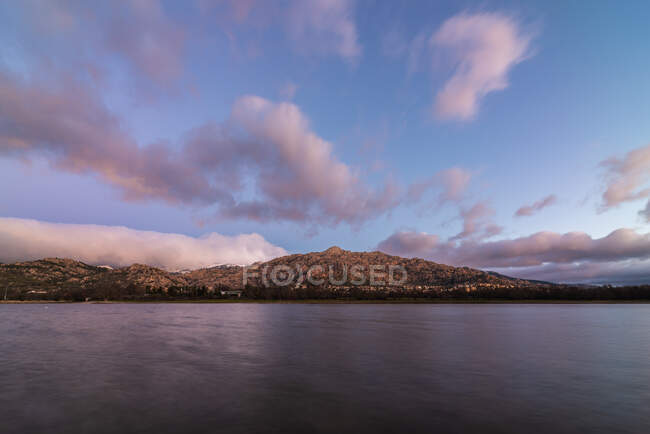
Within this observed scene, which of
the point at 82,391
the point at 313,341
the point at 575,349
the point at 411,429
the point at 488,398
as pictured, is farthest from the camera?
the point at 313,341

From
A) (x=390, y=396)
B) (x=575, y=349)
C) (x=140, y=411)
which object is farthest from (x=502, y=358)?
(x=140, y=411)

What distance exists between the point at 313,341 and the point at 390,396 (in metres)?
30.9

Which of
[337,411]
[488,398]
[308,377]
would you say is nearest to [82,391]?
[308,377]

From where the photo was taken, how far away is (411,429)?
17.3 metres

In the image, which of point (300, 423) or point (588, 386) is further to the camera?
point (588, 386)

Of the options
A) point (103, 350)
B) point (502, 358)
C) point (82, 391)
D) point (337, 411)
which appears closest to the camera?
point (337, 411)

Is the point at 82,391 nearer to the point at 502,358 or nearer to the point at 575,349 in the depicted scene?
the point at 502,358

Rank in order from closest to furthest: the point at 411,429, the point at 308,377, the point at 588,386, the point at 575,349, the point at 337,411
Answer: the point at 411,429
the point at 337,411
the point at 588,386
the point at 308,377
the point at 575,349

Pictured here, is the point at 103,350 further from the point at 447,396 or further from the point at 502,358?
the point at 502,358

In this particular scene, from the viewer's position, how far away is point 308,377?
29250mm

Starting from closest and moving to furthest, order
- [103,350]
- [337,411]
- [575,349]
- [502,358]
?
[337,411], [502,358], [103,350], [575,349]

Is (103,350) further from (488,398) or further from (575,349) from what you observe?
(575,349)

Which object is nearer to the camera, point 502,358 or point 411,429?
point 411,429

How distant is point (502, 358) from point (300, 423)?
29.9m
